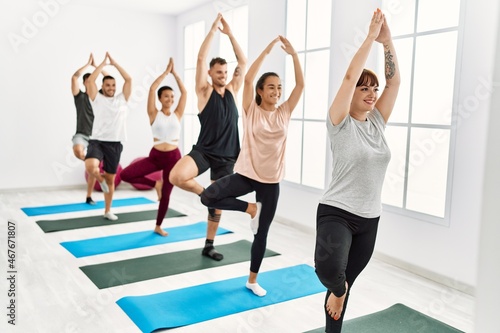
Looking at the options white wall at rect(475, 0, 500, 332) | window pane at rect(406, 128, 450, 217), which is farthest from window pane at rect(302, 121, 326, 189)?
white wall at rect(475, 0, 500, 332)

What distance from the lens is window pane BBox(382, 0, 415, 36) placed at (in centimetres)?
379

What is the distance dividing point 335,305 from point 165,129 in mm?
2882

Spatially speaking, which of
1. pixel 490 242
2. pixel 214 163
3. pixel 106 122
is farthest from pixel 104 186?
pixel 490 242

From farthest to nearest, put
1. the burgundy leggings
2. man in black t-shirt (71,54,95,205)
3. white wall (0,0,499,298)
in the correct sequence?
man in black t-shirt (71,54,95,205), the burgundy leggings, white wall (0,0,499,298)

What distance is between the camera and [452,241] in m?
3.46

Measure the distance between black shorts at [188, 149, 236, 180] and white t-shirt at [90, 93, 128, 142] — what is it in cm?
162

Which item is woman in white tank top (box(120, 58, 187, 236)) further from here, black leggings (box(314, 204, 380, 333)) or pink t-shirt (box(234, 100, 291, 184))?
black leggings (box(314, 204, 380, 333))

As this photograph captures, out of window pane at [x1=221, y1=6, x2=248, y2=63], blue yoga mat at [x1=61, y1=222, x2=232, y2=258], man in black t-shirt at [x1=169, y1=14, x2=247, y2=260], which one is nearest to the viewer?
man in black t-shirt at [x1=169, y1=14, x2=247, y2=260]

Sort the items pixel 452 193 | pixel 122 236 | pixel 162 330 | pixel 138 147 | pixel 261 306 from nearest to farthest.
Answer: pixel 162 330 < pixel 261 306 < pixel 452 193 < pixel 122 236 < pixel 138 147

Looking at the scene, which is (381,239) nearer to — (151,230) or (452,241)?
(452,241)

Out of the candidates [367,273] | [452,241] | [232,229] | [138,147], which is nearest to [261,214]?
[367,273]

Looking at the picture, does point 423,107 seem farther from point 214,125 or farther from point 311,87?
point 214,125

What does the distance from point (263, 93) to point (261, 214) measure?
0.80 meters

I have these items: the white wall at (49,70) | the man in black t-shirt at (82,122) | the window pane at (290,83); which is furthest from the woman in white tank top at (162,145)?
the white wall at (49,70)
